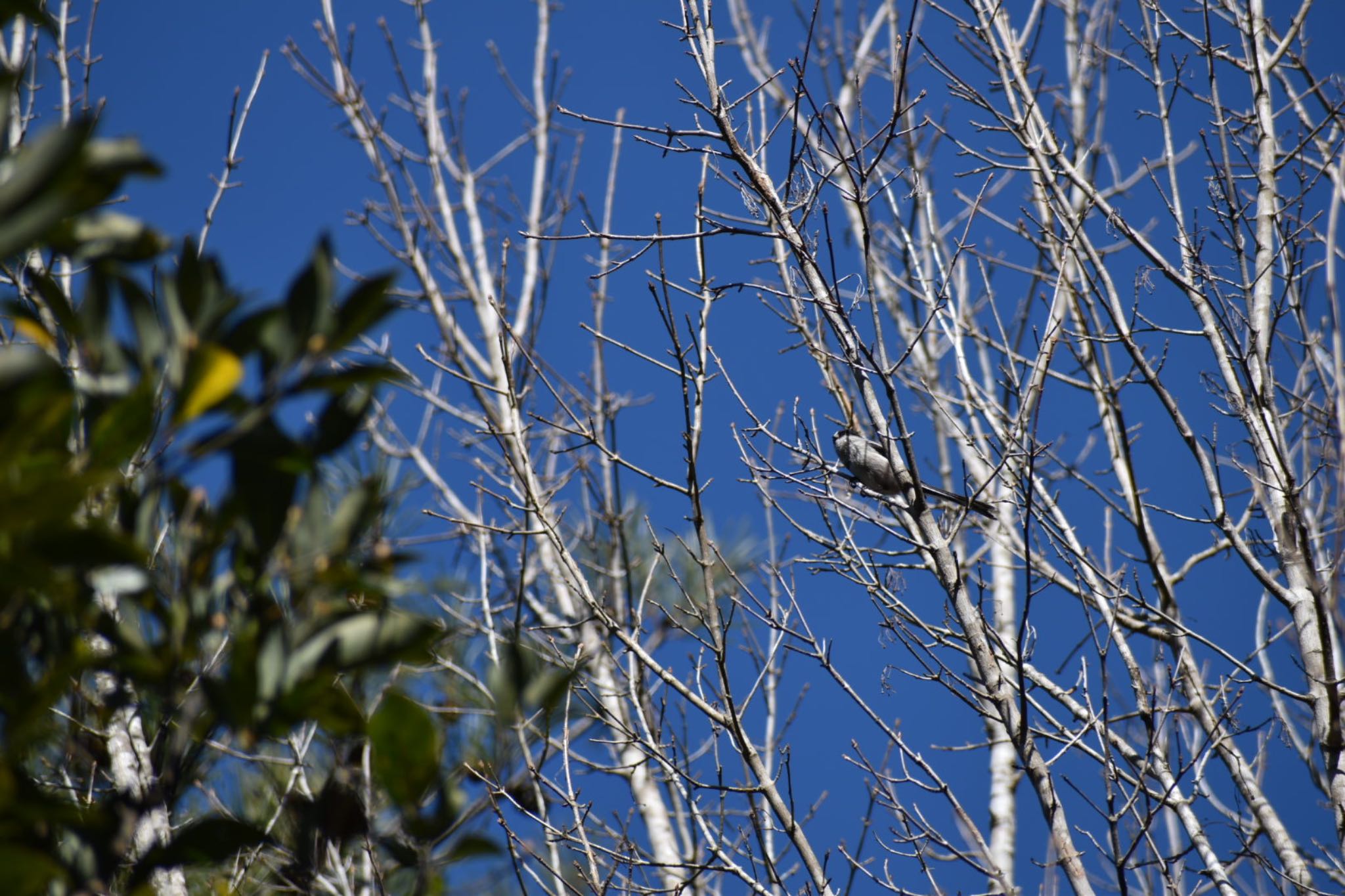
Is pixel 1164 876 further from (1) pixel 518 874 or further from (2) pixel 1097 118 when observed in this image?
(2) pixel 1097 118

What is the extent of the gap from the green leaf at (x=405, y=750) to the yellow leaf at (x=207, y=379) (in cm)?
28

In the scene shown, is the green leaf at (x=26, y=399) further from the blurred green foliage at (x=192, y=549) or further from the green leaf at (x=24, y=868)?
the green leaf at (x=24, y=868)

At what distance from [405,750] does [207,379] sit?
13.4 inches

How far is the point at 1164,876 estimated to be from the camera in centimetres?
221

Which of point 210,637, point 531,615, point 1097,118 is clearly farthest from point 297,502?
point 1097,118

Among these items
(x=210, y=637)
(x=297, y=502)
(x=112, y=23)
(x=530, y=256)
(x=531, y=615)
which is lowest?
(x=210, y=637)

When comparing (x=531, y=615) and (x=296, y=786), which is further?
(x=531, y=615)

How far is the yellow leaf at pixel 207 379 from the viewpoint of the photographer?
2.84 ft

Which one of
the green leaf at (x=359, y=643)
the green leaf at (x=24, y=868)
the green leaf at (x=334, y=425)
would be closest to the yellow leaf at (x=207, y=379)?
the green leaf at (x=334, y=425)

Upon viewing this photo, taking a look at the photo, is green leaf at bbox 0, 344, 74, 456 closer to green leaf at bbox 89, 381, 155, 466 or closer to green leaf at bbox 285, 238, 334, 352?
green leaf at bbox 89, 381, 155, 466

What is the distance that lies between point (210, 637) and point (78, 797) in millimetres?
1283

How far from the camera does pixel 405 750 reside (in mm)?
899

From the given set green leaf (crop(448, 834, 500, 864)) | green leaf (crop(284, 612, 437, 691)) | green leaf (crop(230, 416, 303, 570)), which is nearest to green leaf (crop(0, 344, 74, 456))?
green leaf (crop(230, 416, 303, 570))

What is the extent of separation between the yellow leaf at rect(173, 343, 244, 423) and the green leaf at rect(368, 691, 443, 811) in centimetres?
28
